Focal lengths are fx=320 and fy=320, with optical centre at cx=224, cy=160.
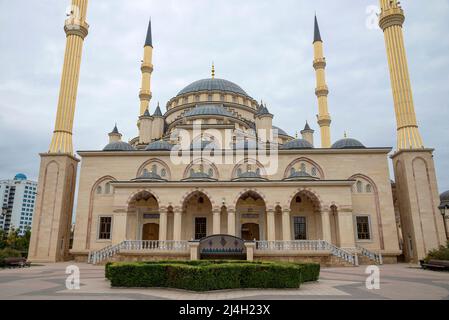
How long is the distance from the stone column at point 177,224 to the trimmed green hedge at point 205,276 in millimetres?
10980

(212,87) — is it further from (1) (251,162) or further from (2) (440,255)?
(2) (440,255)

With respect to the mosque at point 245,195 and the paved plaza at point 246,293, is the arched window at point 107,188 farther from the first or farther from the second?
the paved plaza at point 246,293

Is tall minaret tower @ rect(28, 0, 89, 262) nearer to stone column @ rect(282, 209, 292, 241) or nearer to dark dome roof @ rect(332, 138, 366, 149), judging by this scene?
stone column @ rect(282, 209, 292, 241)

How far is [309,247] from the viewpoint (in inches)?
776

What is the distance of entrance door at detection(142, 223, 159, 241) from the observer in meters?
24.7

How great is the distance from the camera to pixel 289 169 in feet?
84.4

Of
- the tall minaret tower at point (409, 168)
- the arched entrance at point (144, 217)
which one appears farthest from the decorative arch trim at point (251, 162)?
the tall minaret tower at point (409, 168)

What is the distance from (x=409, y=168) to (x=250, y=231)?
12731 millimetres

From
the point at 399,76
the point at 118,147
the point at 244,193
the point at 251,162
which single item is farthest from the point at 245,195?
the point at 399,76

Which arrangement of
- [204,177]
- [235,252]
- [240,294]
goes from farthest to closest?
[204,177], [235,252], [240,294]

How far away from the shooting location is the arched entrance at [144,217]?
23.8 m
